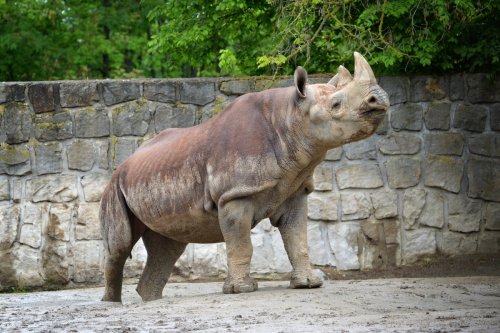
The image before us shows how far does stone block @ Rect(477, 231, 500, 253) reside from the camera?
11008 millimetres

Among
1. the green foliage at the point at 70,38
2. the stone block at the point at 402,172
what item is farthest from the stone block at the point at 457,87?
the green foliage at the point at 70,38

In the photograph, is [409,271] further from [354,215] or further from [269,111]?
[269,111]

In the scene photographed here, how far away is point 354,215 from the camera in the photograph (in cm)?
1104

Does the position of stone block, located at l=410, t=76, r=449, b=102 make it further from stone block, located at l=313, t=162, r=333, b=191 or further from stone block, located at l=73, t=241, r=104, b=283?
stone block, located at l=73, t=241, r=104, b=283

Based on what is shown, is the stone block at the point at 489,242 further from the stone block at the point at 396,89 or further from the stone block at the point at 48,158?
the stone block at the point at 48,158

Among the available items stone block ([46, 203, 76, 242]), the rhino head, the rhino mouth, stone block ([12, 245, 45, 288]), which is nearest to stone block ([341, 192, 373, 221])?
stone block ([46, 203, 76, 242])

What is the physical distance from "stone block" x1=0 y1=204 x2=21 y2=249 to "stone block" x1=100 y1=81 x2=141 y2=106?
4.65 feet

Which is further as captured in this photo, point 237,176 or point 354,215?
point 354,215

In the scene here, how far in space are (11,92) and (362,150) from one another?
11.7ft

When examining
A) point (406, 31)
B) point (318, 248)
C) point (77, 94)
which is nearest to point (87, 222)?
point (77, 94)

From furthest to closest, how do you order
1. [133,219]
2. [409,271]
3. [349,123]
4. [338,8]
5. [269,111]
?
[338,8] < [409,271] < [133,219] < [269,111] < [349,123]

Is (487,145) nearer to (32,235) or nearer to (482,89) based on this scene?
(482,89)

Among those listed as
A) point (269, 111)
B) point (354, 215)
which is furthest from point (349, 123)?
point (354, 215)

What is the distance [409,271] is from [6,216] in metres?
4.01
